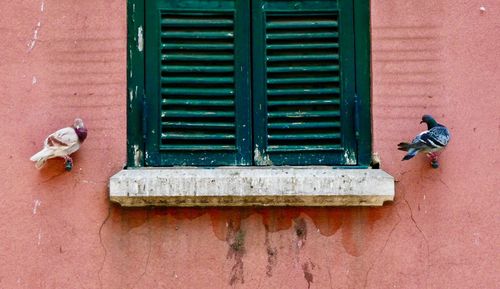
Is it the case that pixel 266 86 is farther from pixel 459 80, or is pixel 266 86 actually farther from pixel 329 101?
pixel 459 80

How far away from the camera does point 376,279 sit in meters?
4.58

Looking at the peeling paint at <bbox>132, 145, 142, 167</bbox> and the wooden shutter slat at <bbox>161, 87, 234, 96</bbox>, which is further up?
the wooden shutter slat at <bbox>161, 87, 234, 96</bbox>

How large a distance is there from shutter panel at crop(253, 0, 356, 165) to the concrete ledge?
236 millimetres

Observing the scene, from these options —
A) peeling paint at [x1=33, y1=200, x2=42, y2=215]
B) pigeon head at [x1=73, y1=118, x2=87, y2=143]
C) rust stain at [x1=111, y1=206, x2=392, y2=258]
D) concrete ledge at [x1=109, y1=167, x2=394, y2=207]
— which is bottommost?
rust stain at [x1=111, y1=206, x2=392, y2=258]

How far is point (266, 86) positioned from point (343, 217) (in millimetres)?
841

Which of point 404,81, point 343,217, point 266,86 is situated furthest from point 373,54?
Result: point 343,217

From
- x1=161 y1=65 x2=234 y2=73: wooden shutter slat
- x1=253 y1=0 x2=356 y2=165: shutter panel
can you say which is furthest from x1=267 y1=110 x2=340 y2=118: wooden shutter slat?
x1=161 y1=65 x2=234 y2=73: wooden shutter slat

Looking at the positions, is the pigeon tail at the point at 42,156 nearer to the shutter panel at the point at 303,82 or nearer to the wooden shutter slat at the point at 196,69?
the wooden shutter slat at the point at 196,69

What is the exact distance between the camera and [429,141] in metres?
4.45

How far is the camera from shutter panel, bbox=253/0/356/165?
15.7 ft

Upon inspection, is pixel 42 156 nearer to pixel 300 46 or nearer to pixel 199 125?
pixel 199 125

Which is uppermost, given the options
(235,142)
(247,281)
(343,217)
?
(235,142)

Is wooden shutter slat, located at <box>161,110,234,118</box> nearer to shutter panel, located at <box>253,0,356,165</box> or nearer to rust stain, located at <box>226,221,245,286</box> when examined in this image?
shutter panel, located at <box>253,0,356,165</box>

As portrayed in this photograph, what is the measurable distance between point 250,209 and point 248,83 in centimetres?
71
